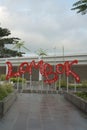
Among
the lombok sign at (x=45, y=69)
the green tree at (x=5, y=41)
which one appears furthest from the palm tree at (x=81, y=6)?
the green tree at (x=5, y=41)

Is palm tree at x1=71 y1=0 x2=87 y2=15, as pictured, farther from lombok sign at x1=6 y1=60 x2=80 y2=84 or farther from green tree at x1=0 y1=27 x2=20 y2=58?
green tree at x1=0 y1=27 x2=20 y2=58

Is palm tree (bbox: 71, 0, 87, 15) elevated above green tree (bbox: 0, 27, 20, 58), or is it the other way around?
green tree (bbox: 0, 27, 20, 58)

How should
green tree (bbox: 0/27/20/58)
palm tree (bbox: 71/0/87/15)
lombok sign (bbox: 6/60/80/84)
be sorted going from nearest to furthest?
palm tree (bbox: 71/0/87/15) → lombok sign (bbox: 6/60/80/84) → green tree (bbox: 0/27/20/58)

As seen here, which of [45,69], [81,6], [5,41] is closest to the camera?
[81,6]

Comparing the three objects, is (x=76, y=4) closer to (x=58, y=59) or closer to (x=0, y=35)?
(x=58, y=59)

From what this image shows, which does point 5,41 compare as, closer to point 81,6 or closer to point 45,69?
point 45,69

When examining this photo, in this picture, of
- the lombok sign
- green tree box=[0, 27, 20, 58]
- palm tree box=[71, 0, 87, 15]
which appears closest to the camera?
palm tree box=[71, 0, 87, 15]

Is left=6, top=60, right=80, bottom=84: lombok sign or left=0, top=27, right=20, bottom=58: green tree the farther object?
left=0, top=27, right=20, bottom=58: green tree

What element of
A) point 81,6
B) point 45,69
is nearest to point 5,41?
point 45,69

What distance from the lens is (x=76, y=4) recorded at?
16.1 meters

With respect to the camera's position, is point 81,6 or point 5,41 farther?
point 5,41

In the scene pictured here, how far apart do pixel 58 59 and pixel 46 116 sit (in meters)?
40.9

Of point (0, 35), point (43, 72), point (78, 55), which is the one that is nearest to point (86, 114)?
point (43, 72)

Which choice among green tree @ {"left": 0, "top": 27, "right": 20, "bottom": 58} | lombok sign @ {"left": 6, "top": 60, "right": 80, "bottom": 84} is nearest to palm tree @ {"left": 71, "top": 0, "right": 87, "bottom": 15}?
lombok sign @ {"left": 6, "top": 60, "right": 80, "bottom": 84}
